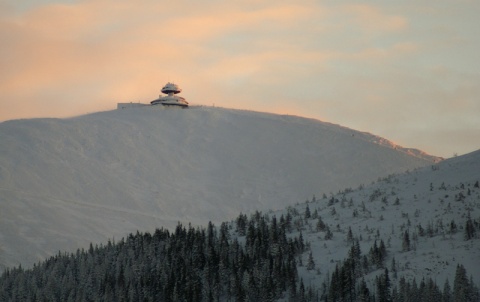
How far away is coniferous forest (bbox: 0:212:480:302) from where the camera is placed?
11869 cm

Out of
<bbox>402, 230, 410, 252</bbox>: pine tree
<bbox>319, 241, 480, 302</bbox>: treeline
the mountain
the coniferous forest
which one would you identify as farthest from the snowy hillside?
the coniferous forest

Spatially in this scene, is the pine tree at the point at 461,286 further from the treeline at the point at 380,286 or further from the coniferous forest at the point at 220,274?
the coniferous forest at the point at 220,274

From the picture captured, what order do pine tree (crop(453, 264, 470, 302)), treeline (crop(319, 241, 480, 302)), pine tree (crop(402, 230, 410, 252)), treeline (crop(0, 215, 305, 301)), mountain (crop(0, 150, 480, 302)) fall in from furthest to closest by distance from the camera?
pine tree (crop(402, 230, 410, 252)), treeline (crop(0, 215, 305, 301)), mountain (crop(0, 150, 480, 302)), treeline (crop(319, 241, 480, 302)), pine tree (crop(453, 264, 470, 302))

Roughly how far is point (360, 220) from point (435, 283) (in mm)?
30658

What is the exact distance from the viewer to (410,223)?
457 ft

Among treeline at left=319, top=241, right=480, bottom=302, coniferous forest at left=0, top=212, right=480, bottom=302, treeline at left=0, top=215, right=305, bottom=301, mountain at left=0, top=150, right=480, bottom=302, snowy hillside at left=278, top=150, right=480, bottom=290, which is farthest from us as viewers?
treeline at left=0, top=215, right=305, bottom=301

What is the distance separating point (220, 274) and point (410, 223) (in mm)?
26296

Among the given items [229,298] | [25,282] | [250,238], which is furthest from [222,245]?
[25,282]

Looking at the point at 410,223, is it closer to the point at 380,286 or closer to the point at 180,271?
the point at 380,286

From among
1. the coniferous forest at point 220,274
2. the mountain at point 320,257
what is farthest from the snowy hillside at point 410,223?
the coniferous forest at point 220,274

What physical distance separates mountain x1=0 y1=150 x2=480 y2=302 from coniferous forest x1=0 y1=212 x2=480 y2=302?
160 millimetres

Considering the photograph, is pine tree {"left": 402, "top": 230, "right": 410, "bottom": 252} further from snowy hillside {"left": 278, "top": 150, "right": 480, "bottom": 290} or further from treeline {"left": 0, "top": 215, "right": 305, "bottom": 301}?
treeline {"left": 0, "top": 215, "right": 305, "bottom": 301}

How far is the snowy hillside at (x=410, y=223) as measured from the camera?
409ft

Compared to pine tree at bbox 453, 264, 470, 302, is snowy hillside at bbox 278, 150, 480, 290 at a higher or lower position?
higher
